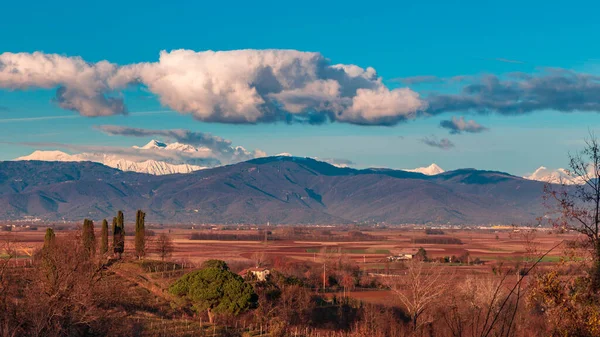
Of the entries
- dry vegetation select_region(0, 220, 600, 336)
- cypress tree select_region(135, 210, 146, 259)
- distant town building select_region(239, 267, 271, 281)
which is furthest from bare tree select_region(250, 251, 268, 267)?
cypress tree select_region(135, 210, 146, 259)

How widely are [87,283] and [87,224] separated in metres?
55.8

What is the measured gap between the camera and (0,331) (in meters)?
21.1

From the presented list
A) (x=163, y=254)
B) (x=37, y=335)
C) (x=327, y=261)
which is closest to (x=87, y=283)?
(x=37, y=335)

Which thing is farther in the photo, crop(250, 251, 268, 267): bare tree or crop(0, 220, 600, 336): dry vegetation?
crop(250, 251, 268, 267): bare tree

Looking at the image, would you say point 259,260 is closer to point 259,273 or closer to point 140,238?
point 140,238

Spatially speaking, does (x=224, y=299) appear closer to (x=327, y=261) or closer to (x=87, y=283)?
(x=87, y=283)

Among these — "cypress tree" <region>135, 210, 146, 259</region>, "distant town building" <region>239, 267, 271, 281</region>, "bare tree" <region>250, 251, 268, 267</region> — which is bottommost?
"bare tree" <region>250, 251, 268, 267</region>

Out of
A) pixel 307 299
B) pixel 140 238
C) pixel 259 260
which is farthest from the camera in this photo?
pixel 259 260

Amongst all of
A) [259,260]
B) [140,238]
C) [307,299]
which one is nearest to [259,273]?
[307,299]

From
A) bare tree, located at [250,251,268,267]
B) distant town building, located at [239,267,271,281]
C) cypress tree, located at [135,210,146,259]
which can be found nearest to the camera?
distant town building, located at [239,267,271,281]

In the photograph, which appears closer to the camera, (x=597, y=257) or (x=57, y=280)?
(x=597, y=257)

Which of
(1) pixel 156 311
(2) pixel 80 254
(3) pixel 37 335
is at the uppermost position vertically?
(2) pixel 80 254

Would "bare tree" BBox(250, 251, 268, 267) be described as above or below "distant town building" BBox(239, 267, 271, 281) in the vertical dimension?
below

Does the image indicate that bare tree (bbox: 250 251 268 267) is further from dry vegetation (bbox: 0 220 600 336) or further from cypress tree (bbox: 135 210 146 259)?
cypress tree (bbox: 135 210 146 259)
